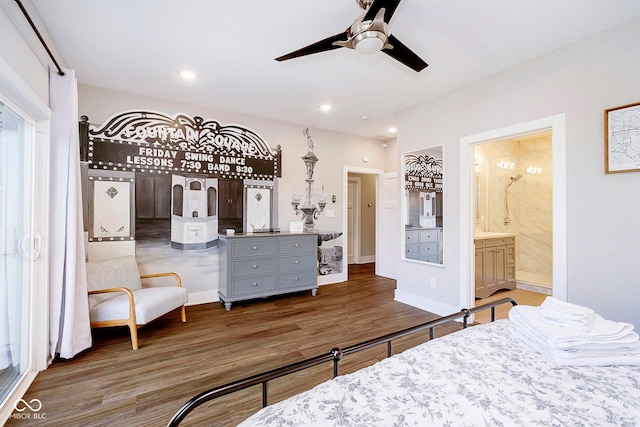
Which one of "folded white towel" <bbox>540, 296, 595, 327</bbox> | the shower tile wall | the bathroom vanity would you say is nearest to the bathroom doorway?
the shower tile wall

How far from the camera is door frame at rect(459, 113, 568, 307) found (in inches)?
96.9

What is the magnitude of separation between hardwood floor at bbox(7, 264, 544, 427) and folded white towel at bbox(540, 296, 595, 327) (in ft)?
4.68

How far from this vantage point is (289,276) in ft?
13.4

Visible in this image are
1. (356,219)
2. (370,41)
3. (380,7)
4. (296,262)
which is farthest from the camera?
(356,219)

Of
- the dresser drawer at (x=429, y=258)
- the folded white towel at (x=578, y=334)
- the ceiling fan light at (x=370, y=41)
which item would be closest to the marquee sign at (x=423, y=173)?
the dresser drawer at (x=429, y=258)

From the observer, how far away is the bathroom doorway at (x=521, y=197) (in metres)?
4.78

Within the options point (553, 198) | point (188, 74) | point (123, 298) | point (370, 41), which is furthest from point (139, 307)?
point (553, 198)

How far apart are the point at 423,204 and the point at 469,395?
3062mm

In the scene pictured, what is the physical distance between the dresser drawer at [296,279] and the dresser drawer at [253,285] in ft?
0.40

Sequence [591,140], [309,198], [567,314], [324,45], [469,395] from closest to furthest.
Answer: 1. [469,395]
2. [567,314]
3. [324,45]
4. [591,140]
5. [309,198]

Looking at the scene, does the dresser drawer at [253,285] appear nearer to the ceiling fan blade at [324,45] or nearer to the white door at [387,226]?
the white door at [387,226]

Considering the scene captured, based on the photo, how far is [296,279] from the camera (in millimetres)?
4145

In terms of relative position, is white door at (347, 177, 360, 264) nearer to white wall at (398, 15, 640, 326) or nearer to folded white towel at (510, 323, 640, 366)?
white wall at (398, 15, 640, 326)

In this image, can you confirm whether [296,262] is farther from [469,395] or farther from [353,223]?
[469,395]
